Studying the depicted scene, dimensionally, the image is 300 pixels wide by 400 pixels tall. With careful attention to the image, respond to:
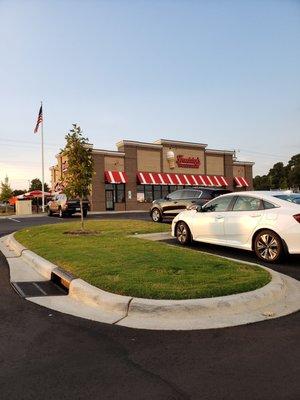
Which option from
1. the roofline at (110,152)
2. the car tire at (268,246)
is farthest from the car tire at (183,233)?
the roofline at (110,152)

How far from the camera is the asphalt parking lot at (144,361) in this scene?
3.45m

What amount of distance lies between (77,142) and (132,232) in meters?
3.66

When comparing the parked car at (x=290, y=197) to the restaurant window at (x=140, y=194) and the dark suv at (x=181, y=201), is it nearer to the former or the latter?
the dark suv at (x=181, y=201)

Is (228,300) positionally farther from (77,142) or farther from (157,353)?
(77,142)

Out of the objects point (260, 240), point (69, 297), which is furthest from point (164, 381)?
point (260, 240)

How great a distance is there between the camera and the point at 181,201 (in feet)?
58.9

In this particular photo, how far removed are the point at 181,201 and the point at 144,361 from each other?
14.0 meters

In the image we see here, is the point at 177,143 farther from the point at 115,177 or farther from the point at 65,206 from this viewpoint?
the point at 65,206

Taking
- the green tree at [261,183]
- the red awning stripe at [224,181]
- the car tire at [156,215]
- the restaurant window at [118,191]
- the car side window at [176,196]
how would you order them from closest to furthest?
the car side window at [176,196], the car tire at [156,215], the restaurant window at [118,191], the red awning stripe at [224,181], the green tree at [261,183]

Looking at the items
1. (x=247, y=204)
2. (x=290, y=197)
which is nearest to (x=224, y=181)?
(x=247, y=204)

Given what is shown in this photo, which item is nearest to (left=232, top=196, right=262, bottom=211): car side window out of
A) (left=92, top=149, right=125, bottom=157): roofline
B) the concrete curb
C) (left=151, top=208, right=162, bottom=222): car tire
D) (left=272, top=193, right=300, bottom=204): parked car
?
(left=272, top=193, right=300, bottom=204): parked car

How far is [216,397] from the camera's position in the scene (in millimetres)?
3322

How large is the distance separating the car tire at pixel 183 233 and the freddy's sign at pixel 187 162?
37.1 meters

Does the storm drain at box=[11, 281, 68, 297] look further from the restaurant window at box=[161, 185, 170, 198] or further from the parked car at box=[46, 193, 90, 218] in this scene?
the restaurant window at box=[161, 185, 170, 198]
